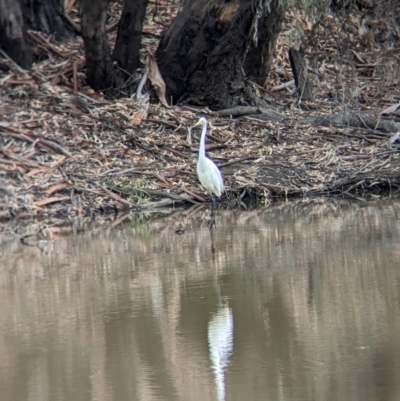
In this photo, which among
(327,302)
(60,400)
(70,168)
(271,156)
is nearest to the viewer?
(60,400)

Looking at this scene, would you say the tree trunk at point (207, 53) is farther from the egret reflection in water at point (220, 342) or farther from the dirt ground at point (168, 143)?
the egret reflection in water at point (220, 342)

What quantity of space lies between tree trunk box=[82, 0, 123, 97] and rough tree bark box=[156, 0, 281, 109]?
0.99 meters

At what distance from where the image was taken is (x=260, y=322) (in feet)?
24.8

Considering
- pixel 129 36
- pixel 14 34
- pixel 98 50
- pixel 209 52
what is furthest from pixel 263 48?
pixel 14 34

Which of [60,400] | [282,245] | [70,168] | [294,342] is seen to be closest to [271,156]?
[70,168]

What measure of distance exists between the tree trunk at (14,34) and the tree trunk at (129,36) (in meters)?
1.66

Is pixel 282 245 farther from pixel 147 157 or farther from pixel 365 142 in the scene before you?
pixel 365 142

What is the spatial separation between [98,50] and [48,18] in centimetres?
303

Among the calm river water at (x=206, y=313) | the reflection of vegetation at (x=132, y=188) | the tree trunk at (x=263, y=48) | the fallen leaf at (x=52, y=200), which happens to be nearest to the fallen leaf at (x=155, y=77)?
the tree trunk at (x=263, y=48)

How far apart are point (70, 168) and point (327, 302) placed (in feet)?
25.5

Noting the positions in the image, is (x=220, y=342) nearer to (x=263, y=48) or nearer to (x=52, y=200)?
(x=52, y=200)

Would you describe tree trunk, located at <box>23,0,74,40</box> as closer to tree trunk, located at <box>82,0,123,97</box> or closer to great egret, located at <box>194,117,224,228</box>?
tree trunk, located at <box>82,0,123,97</box>

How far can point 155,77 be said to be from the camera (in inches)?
704

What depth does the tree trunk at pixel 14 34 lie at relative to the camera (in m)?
17.5
